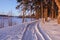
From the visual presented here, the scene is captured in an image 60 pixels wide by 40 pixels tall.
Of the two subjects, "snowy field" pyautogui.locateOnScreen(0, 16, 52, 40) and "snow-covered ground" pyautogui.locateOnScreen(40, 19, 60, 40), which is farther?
"snow-covered ground" pyautogui.locateOnScreen(40, 19, 60, 40)

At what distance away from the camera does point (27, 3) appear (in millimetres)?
40000

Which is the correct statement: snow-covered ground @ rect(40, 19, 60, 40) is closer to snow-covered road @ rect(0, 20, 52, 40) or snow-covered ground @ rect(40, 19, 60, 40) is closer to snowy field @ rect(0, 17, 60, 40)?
snowy field @ rect(0, 17, 60, 40)

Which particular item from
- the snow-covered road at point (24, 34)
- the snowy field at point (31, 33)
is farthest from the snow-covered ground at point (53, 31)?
the snow-covered road at point (24, 34)

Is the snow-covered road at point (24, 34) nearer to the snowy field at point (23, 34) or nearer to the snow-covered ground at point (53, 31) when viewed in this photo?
the snowy field at point (23, 34)

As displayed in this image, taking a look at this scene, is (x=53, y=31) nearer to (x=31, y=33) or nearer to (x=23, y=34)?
(x=31, y=33)

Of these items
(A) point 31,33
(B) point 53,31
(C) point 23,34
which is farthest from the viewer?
(B) point 53,31

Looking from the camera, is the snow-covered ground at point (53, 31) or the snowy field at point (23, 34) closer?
the snowy field at point (23, 34)

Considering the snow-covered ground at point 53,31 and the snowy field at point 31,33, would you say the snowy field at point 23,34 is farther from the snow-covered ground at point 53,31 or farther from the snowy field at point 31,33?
the snow-covered ground at point 53,31

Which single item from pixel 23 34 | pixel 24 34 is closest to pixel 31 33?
pixel 24 34

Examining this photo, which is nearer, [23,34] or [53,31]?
[23,34]

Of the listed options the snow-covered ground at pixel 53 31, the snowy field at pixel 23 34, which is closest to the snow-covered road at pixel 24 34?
the snowy field at pixel 23 34

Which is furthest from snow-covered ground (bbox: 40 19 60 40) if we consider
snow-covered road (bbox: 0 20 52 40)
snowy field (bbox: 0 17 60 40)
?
snow-covered road (bbox: 0 20 52 40)

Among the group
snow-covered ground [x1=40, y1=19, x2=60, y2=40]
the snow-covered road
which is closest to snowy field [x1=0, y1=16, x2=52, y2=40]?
the snow-covered road

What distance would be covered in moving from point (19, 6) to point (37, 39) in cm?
3180
